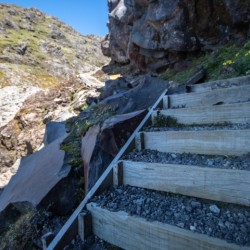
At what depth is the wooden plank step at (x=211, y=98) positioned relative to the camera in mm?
3663

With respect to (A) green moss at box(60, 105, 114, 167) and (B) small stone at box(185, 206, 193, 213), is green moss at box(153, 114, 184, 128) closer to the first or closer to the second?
(A) green moss at box(60, 105, 114, 167)

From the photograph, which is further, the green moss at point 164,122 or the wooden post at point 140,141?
the green moss at point 164,122

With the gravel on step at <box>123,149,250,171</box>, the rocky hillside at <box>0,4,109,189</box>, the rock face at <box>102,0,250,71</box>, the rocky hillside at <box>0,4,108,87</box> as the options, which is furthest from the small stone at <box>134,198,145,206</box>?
the rocky hillside at <box>0,4,108,87</box>

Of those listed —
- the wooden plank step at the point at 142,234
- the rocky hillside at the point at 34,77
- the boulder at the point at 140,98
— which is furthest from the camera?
the rocky hillside at the point at 34,77

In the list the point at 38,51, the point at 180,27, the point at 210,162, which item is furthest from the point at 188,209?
the point at 38,51

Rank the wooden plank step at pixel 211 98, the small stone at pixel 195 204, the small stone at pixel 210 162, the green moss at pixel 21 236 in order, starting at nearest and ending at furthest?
the small stone at pixel 195 204 → the small stone at pixel 210 162 → the green moss at pixel 21 236 → the wooden plank step at pixel 211 98

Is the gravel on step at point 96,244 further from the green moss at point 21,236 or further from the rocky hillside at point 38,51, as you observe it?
the rocky hillside at point 38,51

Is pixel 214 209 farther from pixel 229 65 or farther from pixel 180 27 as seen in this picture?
pixel 180 27

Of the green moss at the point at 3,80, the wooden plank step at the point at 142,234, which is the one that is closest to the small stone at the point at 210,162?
the wooden plank step at the point at 142,234

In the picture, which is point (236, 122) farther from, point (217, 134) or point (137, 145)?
point (137, 145)

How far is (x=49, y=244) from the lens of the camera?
7.78 feet

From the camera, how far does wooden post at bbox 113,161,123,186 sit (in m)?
2.70

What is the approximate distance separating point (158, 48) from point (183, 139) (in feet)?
33.5

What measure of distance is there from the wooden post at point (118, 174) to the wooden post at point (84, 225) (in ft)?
1.65
